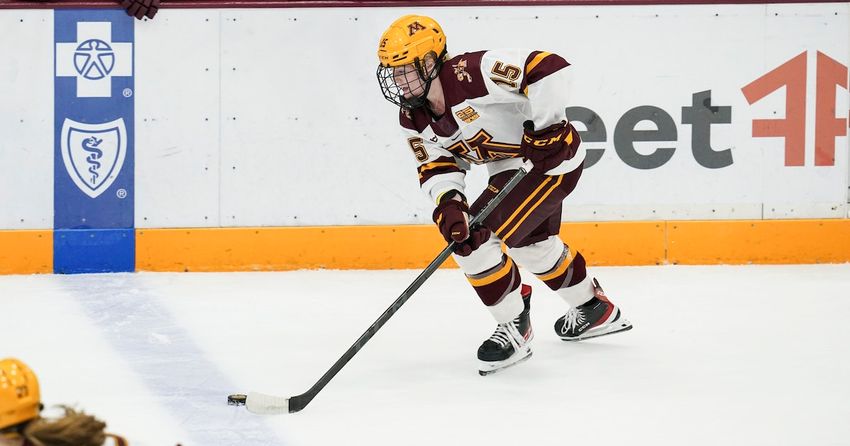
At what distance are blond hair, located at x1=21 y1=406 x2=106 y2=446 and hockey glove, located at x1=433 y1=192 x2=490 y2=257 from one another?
5.72ft

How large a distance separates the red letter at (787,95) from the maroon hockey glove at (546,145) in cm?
214

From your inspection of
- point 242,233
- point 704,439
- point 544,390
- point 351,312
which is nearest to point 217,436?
point 544,390

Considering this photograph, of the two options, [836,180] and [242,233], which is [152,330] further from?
[836,180]

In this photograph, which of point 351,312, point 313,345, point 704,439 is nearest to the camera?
point 704,439

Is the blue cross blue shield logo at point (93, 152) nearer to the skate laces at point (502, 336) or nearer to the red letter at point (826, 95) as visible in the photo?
the skate laces at point (502, 336)

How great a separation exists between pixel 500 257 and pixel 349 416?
759 millimetres

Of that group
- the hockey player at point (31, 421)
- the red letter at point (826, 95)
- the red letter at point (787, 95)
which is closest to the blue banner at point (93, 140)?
the red letter at point (787, 95)

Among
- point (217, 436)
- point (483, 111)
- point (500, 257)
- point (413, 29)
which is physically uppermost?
point (413, 29)

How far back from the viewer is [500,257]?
3.46 meters

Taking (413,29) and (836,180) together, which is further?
(836,180)

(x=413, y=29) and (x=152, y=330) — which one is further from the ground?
(x=413, y=29)

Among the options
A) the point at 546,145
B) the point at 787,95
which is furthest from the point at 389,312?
the point at 787,95

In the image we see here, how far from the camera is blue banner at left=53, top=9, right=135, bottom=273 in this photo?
5031mm

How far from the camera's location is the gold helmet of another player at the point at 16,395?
5.32ft
